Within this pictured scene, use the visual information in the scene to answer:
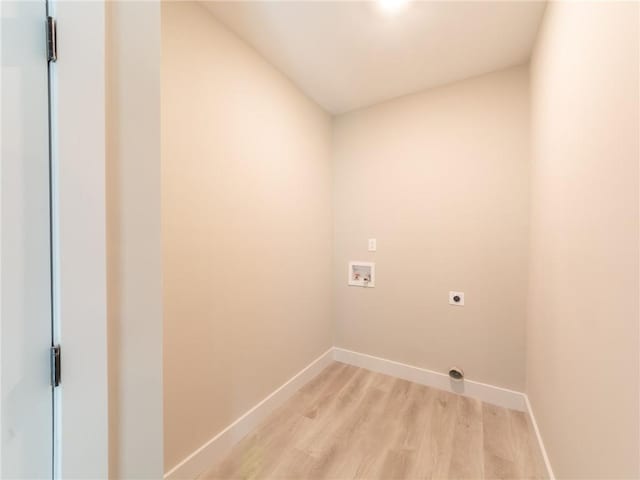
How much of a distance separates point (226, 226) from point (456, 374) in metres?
2.05

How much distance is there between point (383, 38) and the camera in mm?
1652

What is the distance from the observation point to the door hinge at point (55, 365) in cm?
57

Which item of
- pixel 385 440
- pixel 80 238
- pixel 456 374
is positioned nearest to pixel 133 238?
pixel 80 238

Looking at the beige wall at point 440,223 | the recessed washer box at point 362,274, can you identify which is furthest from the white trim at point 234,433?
the recessed washer box at point 362,274

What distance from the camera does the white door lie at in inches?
20.7

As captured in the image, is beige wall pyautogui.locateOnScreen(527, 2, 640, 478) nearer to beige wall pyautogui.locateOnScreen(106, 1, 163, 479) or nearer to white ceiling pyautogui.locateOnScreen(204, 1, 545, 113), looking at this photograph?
white ceiling pyautogui.locateOnScreen(204, 1, 545, 113)

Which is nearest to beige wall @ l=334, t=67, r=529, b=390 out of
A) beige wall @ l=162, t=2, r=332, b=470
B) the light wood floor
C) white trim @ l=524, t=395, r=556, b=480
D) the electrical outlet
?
the electrical outlet

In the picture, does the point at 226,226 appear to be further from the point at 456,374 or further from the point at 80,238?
the point at 456,374

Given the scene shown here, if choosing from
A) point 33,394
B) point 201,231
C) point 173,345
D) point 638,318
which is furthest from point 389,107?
point 33,394

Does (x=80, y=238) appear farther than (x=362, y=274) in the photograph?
No

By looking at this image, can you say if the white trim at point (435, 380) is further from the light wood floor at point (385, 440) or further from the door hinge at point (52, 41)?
the door hinge at point (52, 41)

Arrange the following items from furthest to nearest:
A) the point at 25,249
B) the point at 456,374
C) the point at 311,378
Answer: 1. the point at 311,378
2. the point at 456,374
3. the point at 25,249

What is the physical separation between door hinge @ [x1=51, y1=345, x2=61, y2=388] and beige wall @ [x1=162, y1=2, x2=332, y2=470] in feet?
2.26

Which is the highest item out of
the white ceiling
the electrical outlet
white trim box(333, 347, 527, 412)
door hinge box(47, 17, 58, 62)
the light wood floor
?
the white ceiling
